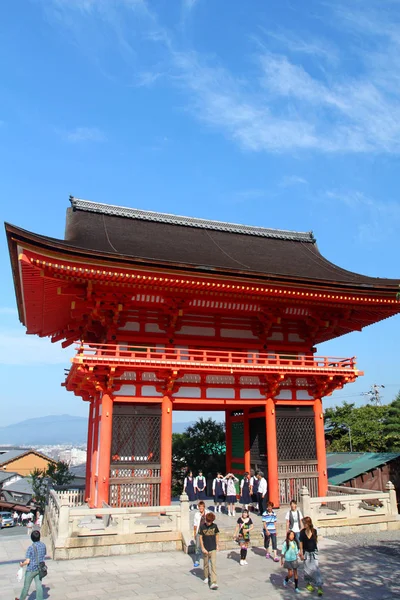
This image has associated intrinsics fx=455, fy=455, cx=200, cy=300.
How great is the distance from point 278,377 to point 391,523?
6.17 m

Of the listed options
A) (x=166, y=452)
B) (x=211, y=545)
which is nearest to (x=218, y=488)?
(x=166, y=452)

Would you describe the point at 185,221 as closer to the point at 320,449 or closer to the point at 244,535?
the point at 320,449

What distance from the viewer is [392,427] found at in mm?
35656

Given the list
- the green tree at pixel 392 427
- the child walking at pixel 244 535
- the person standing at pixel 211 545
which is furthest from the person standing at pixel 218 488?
the green tree at pixel 392 427

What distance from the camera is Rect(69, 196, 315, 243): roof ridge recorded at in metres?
22.0

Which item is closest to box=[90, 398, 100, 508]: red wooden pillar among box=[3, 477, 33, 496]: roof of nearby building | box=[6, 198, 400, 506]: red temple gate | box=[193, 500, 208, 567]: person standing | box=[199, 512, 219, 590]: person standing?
box=[6, 198, 400, 506]: red temple gate

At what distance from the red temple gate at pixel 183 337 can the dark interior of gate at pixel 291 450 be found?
5 centimetres

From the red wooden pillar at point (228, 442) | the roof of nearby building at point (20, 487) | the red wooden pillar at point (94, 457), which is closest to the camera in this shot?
Result: the red wooden pillar at point (94, 457)

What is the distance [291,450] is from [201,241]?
10406 millimetres

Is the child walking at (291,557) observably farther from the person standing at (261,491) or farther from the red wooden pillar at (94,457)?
the red wooden pillar at (94,457)

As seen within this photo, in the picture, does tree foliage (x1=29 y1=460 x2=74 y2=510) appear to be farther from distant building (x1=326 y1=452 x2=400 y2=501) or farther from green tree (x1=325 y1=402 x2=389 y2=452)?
green tree (x1=325 y1=402 x2=389 y2=452)

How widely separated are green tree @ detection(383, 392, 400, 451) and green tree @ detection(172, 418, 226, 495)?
44.5 ft

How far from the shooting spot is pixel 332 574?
35.1 ft

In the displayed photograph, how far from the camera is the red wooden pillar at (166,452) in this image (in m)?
15.2
